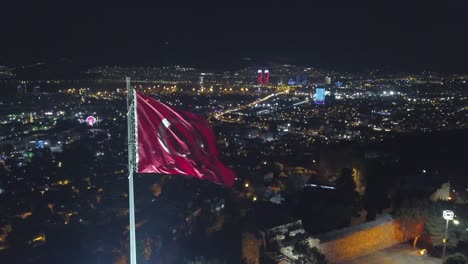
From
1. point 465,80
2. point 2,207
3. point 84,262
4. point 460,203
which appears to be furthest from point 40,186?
point 465,80

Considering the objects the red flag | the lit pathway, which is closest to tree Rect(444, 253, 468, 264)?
the lit pathway

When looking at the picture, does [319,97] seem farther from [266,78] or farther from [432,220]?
[432,220]

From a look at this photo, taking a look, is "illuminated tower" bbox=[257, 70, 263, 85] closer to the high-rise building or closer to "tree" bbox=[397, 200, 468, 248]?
the high-rise building

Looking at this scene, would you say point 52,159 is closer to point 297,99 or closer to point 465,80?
point 297,99

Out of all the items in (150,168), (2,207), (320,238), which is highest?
(150,168)

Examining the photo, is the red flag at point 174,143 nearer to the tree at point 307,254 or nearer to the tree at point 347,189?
the tree at point 307,254

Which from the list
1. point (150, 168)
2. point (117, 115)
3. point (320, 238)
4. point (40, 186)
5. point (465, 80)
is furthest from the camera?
point (465, 80)
